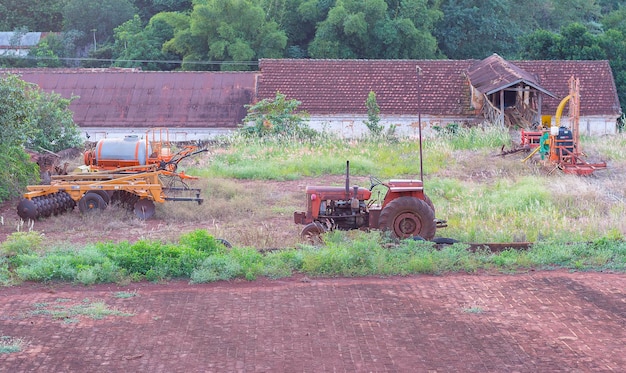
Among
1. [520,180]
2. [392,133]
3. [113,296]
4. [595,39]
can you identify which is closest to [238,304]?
[113,296]

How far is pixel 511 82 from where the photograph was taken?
102ft

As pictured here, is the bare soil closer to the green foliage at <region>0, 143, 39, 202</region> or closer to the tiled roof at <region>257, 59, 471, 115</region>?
the green foliage at <region>0, 143, 39, 202</region>

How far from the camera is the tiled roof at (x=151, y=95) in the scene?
108ft

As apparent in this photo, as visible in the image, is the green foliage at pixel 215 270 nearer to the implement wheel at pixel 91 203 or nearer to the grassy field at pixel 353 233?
the grassy field at pixel 353 233

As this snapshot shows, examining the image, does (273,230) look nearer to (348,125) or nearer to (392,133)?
(392,133)

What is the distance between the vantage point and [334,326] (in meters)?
10.6

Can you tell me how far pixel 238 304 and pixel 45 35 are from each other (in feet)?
151

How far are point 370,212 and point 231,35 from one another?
96.8 ft

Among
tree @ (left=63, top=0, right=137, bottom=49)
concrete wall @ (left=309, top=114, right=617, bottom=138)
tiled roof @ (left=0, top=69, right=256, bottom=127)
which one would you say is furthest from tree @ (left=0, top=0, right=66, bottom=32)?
concrete wall @ (left=309, top=114, right=617, bottom=138)

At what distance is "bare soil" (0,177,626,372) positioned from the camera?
30.9 feet

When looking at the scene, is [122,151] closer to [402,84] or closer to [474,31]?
[402,84]

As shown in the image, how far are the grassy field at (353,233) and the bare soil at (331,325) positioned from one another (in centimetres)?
36

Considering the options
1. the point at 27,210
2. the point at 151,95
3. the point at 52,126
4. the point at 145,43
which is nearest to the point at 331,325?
the point at 27,210

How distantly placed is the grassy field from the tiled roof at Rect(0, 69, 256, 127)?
520 cm
